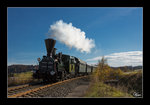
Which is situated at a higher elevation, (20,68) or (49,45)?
(49,45)

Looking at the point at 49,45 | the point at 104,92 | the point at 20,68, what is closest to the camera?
the point at 104,92

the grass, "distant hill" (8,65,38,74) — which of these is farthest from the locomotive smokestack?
the grass

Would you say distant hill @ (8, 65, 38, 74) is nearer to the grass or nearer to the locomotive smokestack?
the locomotive smokestack

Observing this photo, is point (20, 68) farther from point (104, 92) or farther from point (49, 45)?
point (104, 92)

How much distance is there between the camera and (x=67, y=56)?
20391 millimetres

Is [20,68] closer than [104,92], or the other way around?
[104,92]

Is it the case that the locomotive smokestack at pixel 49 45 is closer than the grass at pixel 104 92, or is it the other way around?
the grass at pixel 104 92

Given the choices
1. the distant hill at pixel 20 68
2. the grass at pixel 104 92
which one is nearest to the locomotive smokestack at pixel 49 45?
the distant hill at pixel 20 68

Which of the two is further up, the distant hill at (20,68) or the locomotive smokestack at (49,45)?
the locomotive smokestack at (49,45)

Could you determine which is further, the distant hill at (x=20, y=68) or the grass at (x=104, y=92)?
the distant hill at (x=20, y=68)

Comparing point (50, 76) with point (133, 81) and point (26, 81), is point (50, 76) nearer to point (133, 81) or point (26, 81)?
point (26, 81)

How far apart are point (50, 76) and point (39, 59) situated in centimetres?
257

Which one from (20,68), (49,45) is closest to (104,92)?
(49,45)

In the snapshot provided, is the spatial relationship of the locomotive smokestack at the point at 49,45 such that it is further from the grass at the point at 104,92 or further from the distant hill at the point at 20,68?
the grass at the point at 104,92
